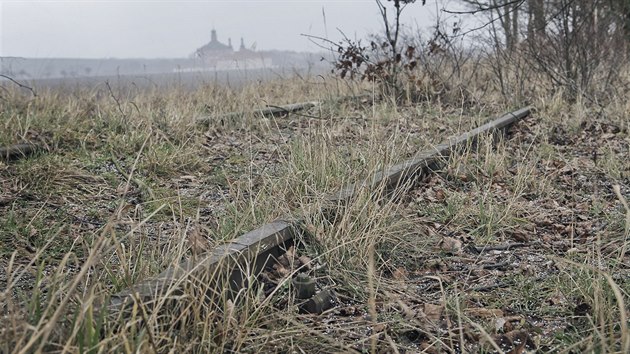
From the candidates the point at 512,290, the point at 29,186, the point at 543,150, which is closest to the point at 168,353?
the point at 512,290

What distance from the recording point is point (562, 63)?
10695 mm

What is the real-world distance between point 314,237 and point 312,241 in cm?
5

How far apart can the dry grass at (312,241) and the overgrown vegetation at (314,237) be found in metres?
0.02

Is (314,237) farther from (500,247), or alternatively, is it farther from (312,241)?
(500,247)

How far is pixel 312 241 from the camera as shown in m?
3.48

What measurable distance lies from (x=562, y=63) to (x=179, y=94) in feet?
22.5

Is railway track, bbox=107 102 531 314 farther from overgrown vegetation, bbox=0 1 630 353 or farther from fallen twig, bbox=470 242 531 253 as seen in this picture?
fallen twig, bbox=470 242 531 253

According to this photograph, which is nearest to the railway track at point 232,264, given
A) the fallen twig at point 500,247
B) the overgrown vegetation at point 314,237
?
the overgrown vegetation at point 314,237

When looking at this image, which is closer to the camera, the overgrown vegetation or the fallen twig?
the overgrown vegetation

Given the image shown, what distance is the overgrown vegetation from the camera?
2.21 metres

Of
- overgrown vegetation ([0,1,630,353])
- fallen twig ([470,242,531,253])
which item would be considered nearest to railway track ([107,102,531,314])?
overgrown vegetation ([0,1,630,353])

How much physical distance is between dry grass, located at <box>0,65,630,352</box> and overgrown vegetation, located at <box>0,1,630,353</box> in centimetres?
2

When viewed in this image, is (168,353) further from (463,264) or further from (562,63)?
(562,63)

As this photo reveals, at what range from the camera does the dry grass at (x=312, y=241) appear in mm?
2191
